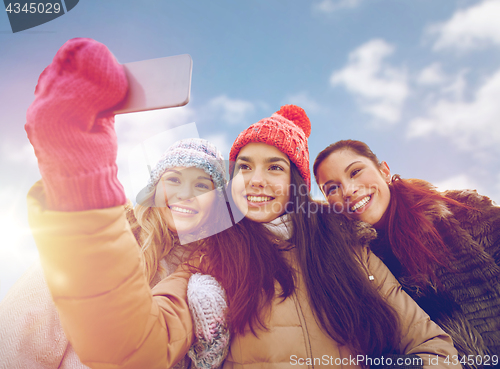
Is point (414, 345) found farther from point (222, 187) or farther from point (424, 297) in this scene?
point (222, 187)

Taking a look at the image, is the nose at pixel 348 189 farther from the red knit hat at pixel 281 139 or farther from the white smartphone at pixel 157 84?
the white smartphone at pixel 157 84

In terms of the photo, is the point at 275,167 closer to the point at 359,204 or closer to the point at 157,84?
the point at 359,204

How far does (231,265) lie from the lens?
1.78 m

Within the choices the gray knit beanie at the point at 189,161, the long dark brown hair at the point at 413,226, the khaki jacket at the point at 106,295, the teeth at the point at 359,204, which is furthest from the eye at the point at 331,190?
the khaki jacket at the point at 106,295

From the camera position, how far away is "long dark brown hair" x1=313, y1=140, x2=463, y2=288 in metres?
2.14

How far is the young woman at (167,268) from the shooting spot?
4.59 ft

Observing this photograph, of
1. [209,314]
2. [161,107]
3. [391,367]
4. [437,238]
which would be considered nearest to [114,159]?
[161,107]

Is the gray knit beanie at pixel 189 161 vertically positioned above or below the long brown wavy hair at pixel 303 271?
above

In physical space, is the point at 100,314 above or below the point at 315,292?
above

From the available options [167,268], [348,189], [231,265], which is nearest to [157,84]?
[231,265]

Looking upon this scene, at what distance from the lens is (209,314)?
135 centimetres

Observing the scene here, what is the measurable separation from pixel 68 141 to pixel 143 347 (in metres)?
0.83

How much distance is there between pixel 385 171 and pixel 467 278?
127cm

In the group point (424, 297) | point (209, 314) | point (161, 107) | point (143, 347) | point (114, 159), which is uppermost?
point (161, 107)
